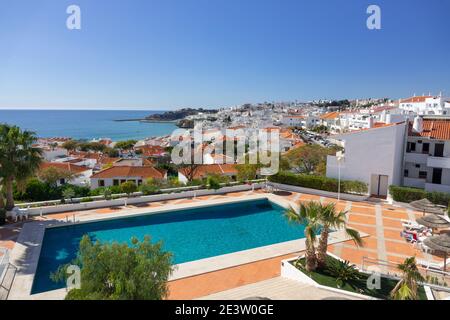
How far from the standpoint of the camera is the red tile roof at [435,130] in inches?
828

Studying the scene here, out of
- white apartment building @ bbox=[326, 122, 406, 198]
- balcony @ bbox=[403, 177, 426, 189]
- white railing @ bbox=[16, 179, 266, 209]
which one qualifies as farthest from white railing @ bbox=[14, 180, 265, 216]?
balcony @ bbox=[403, 177, 426, 189]

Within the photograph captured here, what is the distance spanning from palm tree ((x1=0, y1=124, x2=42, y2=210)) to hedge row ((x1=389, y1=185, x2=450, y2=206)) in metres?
22.0

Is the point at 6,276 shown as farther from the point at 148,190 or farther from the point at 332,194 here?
the point at 332,194

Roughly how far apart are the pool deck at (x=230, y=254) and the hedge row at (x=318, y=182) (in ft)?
6.61

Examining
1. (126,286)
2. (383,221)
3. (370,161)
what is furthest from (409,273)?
(370,161)

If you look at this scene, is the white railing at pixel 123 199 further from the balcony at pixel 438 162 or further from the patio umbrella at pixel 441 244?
the patio umbrella at pixel 441 244

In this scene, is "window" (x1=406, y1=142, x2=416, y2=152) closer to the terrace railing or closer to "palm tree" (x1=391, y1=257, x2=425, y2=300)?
"palm tree" (x1=391, y1=257, x2=425, y2=300)

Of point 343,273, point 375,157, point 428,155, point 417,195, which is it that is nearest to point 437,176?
point 428,155

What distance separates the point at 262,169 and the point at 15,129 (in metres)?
17.1

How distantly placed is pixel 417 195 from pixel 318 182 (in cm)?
641

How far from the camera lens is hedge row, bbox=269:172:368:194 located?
22.0 m

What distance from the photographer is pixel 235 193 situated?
23734mm

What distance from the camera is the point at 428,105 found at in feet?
238
